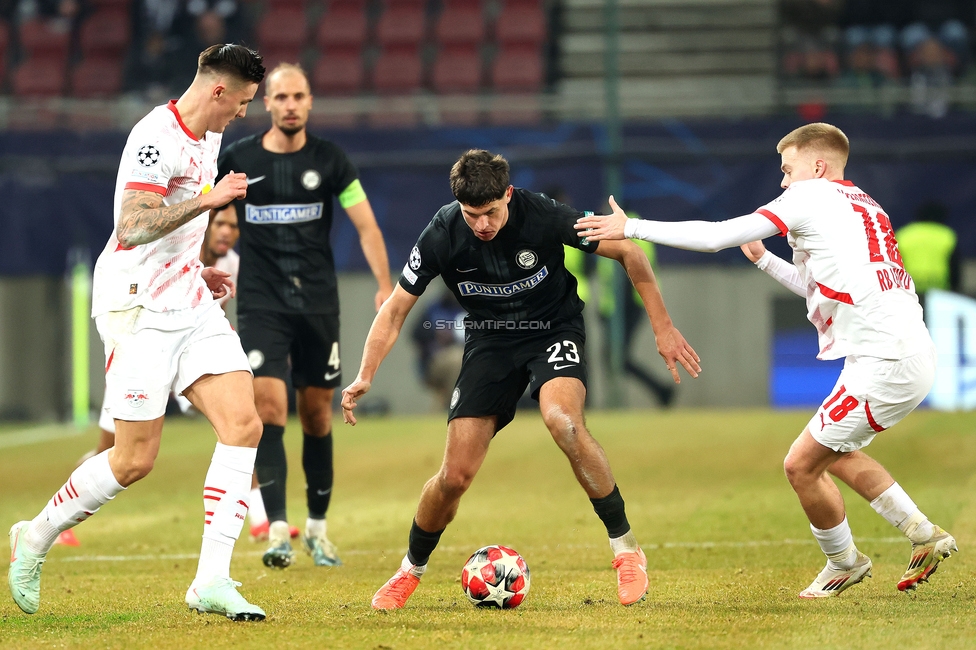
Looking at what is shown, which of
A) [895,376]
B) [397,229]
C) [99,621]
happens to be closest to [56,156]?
[397,229]

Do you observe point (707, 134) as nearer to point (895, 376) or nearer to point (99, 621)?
point (895, 376)

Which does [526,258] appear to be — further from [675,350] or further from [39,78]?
[39,78]

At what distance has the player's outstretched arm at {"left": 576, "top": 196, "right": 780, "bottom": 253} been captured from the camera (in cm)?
562

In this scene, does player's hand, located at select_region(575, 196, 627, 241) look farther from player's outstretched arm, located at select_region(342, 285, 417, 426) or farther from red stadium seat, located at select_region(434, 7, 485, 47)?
red stadium seat, located at select_region(434, 7, 485, 47)

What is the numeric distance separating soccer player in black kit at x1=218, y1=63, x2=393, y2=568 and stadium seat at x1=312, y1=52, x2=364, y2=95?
528 inches

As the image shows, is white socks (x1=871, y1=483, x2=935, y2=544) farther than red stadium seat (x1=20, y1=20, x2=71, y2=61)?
No

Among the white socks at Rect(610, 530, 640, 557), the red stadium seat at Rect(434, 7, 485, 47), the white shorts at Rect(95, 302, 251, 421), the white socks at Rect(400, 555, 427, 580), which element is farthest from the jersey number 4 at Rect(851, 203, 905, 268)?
the red stadium seat at Rect(434, 7, 485, 47)

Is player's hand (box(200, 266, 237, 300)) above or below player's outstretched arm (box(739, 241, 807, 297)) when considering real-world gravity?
below

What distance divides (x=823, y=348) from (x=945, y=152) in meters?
10.5

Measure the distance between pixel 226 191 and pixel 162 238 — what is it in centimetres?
49

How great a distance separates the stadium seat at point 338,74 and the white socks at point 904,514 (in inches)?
633

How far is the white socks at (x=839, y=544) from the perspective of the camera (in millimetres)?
5934

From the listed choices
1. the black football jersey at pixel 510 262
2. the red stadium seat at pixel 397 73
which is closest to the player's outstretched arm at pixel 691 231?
the black football jersey at pixel 510 262

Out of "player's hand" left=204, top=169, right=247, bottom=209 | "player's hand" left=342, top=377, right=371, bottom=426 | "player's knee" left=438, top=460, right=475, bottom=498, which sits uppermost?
"player's hand" left=204, top=169, right=247, bottom=209
